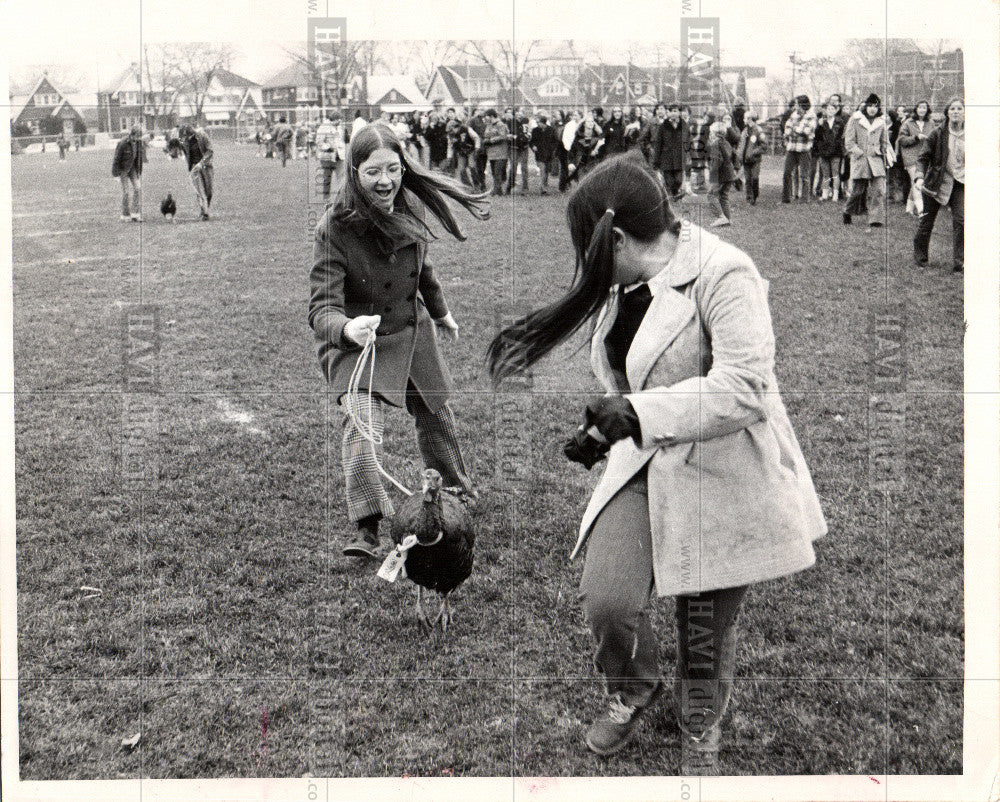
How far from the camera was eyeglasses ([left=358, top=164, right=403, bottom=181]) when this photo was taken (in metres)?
3.14

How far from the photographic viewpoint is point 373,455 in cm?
320

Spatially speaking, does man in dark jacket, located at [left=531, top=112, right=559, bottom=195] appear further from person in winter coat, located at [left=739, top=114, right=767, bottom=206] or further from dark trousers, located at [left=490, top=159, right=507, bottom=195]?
person in winter coat, located at [left=739, top=114, right=767, bottom=206]

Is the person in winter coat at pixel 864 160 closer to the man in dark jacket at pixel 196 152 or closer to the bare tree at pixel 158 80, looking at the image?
the man in dark jacket at pixel 196 152

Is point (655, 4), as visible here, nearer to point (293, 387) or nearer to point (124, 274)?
point (293, 387)

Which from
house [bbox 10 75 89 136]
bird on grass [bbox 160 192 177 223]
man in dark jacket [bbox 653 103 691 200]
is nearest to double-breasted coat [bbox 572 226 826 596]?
man in dark jacket [bbox 653 103 691 200]

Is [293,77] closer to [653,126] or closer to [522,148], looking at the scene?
[522,148]

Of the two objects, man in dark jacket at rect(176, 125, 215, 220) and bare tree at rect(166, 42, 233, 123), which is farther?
man in dark jacket at rect(176, 125, 215, 220)

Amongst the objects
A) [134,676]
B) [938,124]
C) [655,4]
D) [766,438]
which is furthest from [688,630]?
[938,124]

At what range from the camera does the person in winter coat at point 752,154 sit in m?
6.48

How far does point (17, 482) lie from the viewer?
3139 mm

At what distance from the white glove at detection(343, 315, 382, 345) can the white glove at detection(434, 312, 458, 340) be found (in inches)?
16.0

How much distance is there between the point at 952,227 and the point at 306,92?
7.82 feet

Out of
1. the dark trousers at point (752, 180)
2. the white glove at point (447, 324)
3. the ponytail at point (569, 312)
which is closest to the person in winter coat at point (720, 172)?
the dark trousers at point (752, 180)

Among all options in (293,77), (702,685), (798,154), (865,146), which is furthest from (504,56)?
(798,154)
